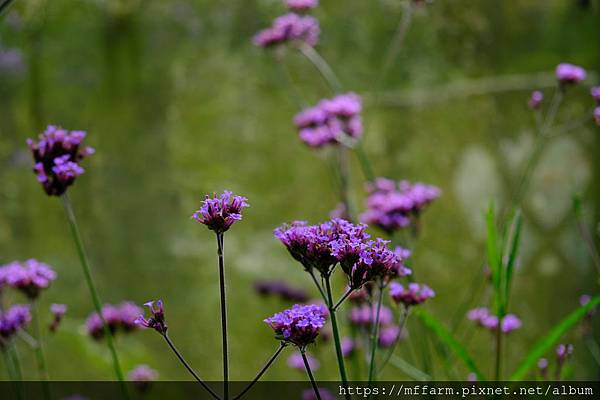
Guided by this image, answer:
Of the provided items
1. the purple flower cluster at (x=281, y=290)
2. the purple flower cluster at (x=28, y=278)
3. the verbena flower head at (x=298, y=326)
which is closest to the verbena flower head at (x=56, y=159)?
the purple flower cluster at (x=28, y=278)

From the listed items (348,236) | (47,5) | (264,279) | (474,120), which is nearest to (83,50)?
(47,5)

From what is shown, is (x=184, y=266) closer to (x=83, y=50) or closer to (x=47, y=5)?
(x=83, y=50)

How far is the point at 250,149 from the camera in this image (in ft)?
5.35

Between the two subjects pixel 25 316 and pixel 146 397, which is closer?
pixel 25 316

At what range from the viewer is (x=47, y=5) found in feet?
5.33

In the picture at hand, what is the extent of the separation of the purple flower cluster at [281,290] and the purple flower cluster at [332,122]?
395 mm

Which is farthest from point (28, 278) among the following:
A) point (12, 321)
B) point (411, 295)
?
point (411, 295)

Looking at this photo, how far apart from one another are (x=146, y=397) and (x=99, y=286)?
0.31m

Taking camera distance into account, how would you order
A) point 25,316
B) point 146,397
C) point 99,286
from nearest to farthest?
1. point 25,316
2. point 146,397
3. point 99,286

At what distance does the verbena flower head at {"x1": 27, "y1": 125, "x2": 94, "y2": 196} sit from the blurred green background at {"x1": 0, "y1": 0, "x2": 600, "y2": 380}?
2.73ft

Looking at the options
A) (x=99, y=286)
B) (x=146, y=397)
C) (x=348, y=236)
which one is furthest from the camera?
(x=99, y=286)

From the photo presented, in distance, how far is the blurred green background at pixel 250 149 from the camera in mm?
1527

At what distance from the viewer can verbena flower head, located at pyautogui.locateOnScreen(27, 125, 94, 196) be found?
727 mm

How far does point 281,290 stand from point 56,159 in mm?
803
